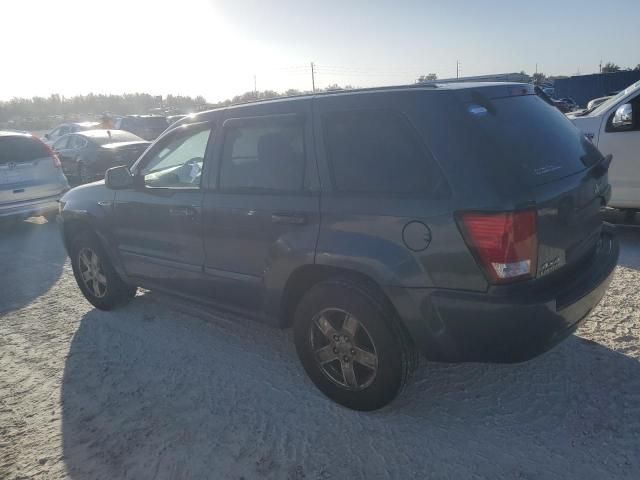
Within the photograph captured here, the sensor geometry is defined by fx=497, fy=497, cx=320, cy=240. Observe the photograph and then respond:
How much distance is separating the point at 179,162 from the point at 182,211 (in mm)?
592

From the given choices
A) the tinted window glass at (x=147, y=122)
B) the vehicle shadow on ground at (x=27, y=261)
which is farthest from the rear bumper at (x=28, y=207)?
the tinted window glass at (x=147, y=122)

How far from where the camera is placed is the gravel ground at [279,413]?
256 centimetres

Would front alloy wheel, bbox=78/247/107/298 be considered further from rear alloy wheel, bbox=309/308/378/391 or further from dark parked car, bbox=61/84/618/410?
rear alloy wheel, bbox=309/308/378/391

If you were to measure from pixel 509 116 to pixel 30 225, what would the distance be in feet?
31.2

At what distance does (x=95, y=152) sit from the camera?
13172 millimetres

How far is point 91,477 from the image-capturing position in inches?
102

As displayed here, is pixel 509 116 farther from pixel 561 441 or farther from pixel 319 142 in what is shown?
pixel 561 441

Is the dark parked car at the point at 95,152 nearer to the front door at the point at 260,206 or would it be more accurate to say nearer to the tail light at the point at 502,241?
the front door at the point at 260,206

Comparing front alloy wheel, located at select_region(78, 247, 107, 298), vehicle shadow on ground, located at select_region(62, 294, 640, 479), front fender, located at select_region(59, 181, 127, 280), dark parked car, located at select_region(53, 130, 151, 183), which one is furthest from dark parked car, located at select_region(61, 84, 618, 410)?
dark parked car, located at select_region(53, 130, 151, 183)

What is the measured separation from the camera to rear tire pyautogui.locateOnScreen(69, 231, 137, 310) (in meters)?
4.68

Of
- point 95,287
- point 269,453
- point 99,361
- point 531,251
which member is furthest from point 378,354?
point 95,287

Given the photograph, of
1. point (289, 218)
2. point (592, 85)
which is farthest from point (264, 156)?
point (592, 85)

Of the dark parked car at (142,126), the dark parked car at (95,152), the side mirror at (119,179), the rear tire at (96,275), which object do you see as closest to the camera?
the side mirror at (119,179)

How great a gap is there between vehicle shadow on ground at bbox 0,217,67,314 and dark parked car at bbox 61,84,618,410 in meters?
2.89
